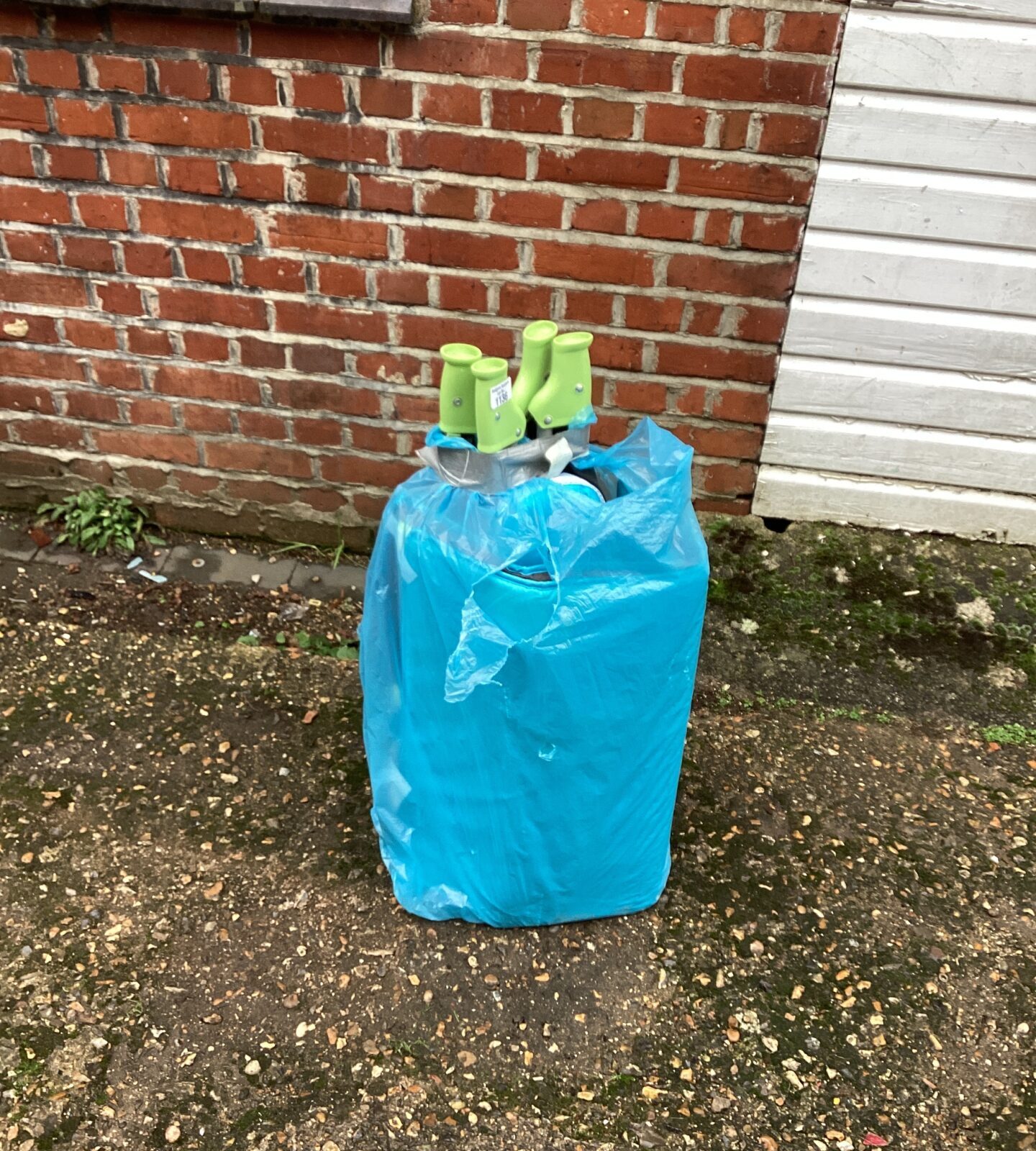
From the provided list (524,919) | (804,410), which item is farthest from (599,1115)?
(804,410)

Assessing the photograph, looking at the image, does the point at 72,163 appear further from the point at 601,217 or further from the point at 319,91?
the point at 601,217

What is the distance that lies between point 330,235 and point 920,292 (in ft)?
5.07

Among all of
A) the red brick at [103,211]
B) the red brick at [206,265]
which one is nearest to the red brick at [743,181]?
the red brick at [206,265]

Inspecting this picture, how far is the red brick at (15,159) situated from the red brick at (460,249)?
37.8 inches

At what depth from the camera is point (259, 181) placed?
2512mm

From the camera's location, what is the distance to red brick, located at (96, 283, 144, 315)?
8.89 ft

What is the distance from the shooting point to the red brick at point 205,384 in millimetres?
2814

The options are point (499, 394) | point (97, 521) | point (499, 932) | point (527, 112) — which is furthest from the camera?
point (97, 521)

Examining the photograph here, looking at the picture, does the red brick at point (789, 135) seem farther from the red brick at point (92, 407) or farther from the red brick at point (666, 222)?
the red brick at point (92, 407)

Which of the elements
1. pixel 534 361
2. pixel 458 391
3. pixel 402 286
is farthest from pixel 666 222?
pixel 458 391

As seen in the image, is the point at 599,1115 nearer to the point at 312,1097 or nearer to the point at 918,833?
the point at 312,1097

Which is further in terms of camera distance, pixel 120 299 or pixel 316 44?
pixel 120 299

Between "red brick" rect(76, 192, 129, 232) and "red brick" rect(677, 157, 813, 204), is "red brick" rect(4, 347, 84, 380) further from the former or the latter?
"red brick" rect(677, 157, 813, 204)

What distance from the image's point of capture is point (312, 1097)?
1.78 metres
